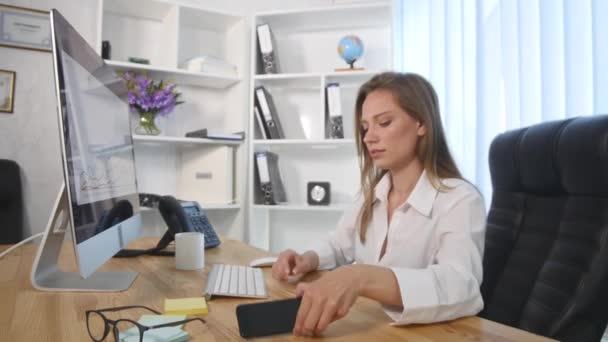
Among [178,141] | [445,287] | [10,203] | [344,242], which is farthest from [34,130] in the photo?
[445,287]

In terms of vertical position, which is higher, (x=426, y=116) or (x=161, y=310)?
(x=426, y=116)

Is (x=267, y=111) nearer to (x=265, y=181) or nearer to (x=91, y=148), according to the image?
(x=265, y=181)

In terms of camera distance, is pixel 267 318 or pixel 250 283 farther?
pixel 250 283

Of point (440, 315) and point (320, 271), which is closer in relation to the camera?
point (440, 315)

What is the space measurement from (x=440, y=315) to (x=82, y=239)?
1.88 feet

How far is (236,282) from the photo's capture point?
814 mm

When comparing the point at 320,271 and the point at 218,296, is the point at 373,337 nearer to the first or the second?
the point at 218,296

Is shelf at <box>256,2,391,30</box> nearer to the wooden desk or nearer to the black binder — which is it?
the black binder

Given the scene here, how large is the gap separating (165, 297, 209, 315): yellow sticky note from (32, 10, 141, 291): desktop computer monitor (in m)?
0.15

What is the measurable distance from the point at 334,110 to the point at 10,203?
1645 mm

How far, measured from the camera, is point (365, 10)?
229 cm

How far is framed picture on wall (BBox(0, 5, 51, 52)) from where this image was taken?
2033 mm

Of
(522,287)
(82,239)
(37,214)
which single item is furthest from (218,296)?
(37,214)

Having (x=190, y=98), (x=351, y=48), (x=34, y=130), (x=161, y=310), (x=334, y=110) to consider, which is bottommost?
(x=161, y=310)
